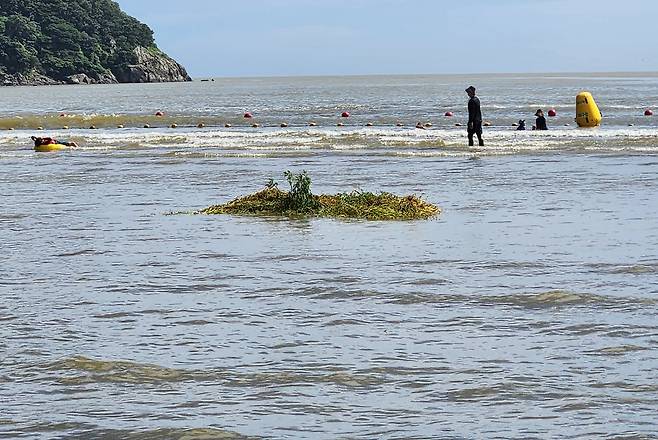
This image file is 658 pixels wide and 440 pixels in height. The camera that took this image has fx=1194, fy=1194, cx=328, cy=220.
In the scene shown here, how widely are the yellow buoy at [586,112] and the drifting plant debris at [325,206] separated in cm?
2773

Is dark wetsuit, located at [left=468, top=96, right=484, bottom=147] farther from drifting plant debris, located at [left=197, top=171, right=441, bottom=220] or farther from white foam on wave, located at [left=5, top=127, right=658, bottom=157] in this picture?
drifting plant debris, located at [left=197, top=171, right=441, bottom=220]

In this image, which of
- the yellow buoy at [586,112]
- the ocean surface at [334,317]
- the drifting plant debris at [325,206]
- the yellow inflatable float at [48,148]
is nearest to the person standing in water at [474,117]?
the ocean surface at [334,317]

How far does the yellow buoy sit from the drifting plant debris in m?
27.7

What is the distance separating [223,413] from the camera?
25.9ft

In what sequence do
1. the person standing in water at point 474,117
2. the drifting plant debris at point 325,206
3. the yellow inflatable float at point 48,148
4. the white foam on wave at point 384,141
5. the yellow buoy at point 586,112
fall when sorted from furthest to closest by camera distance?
the yellow buoy at point 586,112, the yellow inflatable float at point 48,148, the white foam on wave at point 384,141, the person standing in water at point 474,117, the drifting plant debris at point 325,206

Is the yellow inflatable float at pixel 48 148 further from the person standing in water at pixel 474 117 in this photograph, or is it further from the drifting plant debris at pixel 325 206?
the drifting plant debris at pixel 325 206

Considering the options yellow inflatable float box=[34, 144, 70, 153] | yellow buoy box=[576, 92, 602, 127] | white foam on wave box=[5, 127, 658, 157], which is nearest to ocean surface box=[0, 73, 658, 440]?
white foam on wave box=[5, 127, 658, 157]

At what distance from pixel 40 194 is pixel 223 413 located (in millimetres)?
15376

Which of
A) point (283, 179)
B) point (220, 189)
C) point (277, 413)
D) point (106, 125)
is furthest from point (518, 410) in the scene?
point (106, 125)

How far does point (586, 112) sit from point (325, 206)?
28640 millimetres

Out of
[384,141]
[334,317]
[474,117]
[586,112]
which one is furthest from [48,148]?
A: [334,317]

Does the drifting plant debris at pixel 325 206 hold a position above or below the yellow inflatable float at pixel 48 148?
below

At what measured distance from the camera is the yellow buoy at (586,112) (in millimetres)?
44656

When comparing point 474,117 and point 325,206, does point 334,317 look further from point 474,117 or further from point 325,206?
point 474,117
